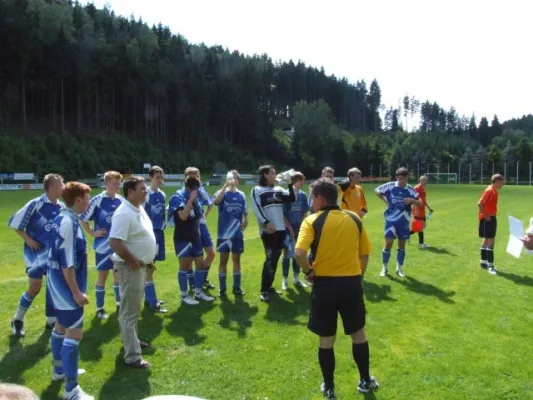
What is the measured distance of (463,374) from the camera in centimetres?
542

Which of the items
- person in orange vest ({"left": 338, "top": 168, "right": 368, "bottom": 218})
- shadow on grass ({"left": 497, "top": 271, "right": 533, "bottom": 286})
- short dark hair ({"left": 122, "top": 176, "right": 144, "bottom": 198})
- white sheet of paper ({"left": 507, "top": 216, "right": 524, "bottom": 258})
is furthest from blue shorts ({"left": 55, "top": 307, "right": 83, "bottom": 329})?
shadow on grass ({"left": 497, "top": 271, "right": 533, "bottom": 286})

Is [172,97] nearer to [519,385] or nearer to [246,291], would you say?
[246,291]

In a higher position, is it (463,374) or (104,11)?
(104,11)

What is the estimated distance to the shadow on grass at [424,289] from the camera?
8.77 metres

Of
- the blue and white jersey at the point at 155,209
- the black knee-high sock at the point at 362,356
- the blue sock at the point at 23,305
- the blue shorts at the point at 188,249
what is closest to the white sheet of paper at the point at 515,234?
the black knee-high sock at the point at 362,356

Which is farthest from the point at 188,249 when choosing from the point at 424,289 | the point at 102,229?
the point at 424,289

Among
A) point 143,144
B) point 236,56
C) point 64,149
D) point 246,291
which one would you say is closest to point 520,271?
point 246,291

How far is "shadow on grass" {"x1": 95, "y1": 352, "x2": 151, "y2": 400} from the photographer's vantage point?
499cm

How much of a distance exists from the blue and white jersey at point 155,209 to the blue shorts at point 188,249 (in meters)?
0.72

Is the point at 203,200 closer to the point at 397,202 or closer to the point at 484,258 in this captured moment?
the point at 397,202

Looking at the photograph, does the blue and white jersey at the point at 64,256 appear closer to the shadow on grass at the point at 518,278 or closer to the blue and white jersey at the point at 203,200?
the blue and white jersey at the point at 203,200

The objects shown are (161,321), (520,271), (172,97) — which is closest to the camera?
(161,321)

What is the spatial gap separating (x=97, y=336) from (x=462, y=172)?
10419cm

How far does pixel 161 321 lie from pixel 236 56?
100 metres
